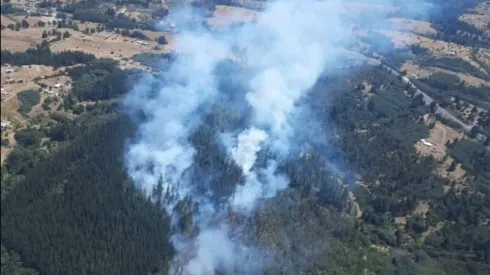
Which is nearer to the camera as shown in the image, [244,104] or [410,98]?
[244,104]

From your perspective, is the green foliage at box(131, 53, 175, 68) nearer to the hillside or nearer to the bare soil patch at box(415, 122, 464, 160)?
the hillside

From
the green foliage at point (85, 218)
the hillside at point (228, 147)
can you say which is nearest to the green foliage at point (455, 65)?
the hillside at point (228, 147)

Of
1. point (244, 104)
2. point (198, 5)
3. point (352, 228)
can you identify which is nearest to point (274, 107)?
point (244, 104)

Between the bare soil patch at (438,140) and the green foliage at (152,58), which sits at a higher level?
the green foliage at (152,58)

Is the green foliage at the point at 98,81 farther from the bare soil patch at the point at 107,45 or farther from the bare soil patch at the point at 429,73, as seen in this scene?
the bare soil patch at the point at 429,73

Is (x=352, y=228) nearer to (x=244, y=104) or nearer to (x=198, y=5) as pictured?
(x=244, y=104)

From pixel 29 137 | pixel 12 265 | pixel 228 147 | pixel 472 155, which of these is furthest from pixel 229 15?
pixel 12 265
